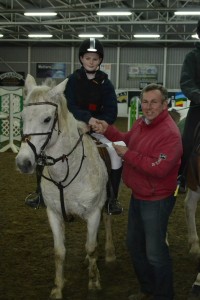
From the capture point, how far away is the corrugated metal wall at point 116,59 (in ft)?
104

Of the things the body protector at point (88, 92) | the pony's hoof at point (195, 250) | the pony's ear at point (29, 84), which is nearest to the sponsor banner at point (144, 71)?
the pony's hoof at point (195, 250)

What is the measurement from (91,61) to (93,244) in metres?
1.85

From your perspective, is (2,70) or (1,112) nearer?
(1,112)

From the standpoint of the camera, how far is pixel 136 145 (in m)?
3.47

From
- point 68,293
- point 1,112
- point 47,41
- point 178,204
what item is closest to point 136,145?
point 68,293

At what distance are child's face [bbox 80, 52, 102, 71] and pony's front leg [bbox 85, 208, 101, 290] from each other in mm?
1465

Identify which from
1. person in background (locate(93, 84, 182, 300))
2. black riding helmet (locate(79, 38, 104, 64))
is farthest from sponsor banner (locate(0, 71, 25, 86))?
person in background (locate(93, 84, 182, 300))

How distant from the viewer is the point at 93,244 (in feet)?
13.5

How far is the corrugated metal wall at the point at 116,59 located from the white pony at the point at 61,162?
92.9 ft

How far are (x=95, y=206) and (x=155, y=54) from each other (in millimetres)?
29109

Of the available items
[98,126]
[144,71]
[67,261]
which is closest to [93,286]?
[67,261]

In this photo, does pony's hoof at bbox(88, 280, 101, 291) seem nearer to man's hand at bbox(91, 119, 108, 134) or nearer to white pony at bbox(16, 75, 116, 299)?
white pony at bbox(16, 75, 116, 299)

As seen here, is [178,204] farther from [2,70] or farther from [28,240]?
[2,70]

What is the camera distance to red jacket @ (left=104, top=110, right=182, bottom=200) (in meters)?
3.20
